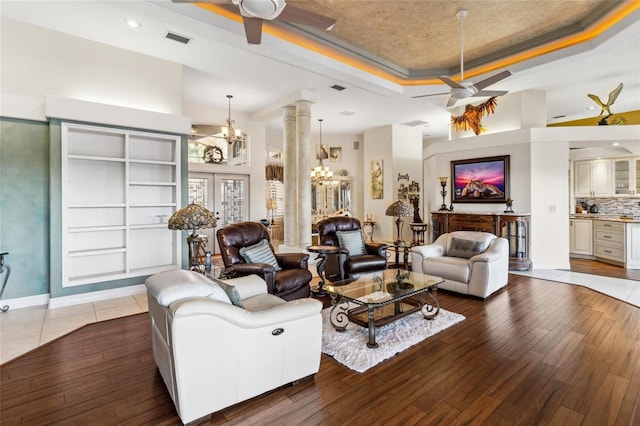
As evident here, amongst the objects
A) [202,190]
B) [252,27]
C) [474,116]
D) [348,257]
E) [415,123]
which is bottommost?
[348,257]

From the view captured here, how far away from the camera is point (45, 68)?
4.08 metres

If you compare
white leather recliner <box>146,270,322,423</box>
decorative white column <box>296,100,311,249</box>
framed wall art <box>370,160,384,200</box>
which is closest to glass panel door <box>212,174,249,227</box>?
decorative white column <box>296,100,311,249</box>

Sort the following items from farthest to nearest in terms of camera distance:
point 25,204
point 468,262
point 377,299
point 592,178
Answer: point 592,178
point 468,262
point 25,204
point 377,299

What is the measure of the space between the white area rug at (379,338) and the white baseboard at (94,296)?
9.81 ft

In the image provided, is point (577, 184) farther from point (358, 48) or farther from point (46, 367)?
point (46, 367)

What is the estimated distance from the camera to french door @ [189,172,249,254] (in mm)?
7598

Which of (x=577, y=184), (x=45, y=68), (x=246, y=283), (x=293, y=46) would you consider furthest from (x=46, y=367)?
(x=577, y=184)

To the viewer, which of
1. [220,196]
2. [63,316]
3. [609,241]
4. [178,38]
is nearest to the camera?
[63,316]

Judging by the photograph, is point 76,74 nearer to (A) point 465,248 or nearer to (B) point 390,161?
(A) point 465,248

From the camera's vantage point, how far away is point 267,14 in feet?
9.09

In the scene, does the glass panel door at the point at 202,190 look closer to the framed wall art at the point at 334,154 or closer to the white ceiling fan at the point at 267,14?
the framed wall art at the point at 334,154

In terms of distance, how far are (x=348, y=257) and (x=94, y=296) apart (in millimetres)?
3606

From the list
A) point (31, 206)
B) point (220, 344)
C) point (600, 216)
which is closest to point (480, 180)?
point (600, 216)

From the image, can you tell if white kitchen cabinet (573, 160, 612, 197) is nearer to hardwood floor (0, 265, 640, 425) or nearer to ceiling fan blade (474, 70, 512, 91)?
ceiling fan blade (474, 70, 512, 91)
